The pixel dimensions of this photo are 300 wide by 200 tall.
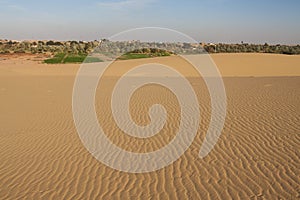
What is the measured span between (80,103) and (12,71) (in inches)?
873

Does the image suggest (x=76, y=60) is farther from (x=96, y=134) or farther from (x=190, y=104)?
(x=96, y=134)

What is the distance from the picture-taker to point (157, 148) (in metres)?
8.96

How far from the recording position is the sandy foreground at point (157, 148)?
6.34 metres

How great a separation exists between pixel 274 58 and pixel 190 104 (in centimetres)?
2852

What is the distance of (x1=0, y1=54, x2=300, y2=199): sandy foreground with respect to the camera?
6336 millimetres

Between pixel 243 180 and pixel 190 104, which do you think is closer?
pixel 243 180

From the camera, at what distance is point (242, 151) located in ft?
27.3

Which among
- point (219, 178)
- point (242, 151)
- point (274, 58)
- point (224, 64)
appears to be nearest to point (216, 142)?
point (242, 151)

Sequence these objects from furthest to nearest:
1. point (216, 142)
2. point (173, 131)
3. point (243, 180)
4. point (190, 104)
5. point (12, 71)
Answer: point (12, 71), point (190, 104), point (173, 131), point (216, 142), point (243, 180)

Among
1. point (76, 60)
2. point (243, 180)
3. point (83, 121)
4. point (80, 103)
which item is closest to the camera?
point (243, 180)

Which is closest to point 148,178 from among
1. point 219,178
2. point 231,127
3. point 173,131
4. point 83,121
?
point 219,178

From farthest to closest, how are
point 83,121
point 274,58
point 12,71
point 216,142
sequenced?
point 274,58 < point 12,71 < point 83,121 < point 216,142

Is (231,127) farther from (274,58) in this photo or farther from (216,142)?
(274,58)

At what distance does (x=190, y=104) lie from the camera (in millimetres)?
14742
